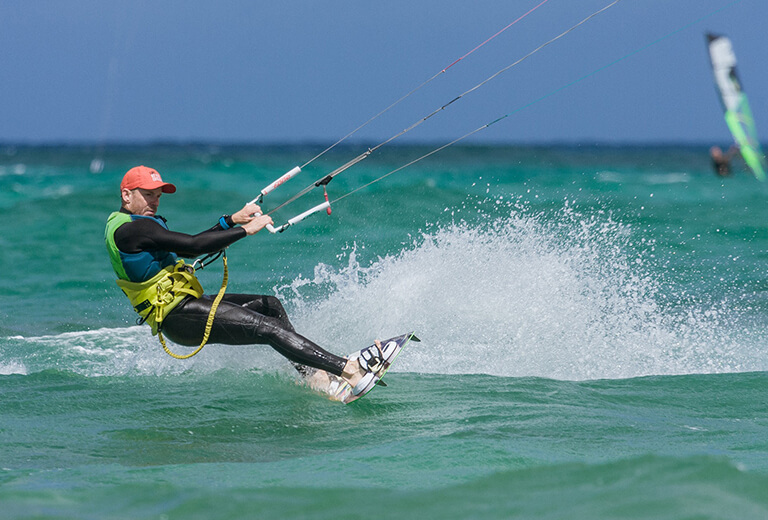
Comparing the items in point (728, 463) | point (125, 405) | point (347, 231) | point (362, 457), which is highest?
point (347, 231)

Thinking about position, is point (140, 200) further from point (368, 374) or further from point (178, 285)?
point (368, 374)

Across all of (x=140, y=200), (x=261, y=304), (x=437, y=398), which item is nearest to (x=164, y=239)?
(x=140, y=200)

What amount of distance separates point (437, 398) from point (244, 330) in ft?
4.51

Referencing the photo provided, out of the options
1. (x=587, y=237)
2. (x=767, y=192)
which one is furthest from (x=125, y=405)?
(x=767, y=192)

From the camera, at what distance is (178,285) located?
18.3 feet

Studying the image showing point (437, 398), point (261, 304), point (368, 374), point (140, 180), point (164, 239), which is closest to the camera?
point (164, 239)

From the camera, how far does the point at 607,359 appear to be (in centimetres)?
659

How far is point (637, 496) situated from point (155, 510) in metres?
2.05

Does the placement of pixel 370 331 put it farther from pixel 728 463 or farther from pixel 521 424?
pixel 728 463

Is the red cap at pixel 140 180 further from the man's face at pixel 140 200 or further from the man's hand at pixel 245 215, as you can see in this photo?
the man's hand at pixel 245 215

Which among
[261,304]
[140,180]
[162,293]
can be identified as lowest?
[261,304]

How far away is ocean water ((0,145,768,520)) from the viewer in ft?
12.3

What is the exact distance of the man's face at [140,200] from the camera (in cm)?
548

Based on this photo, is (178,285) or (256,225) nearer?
(256,225)
